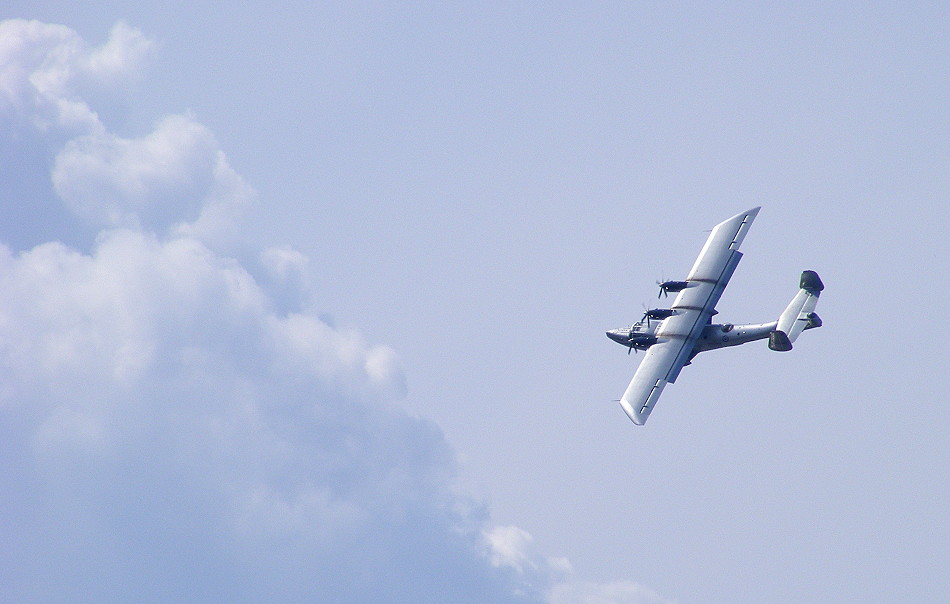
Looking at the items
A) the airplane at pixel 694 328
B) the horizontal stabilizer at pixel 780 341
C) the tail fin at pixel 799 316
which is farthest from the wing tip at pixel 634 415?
the tail fin at pixel 799 316

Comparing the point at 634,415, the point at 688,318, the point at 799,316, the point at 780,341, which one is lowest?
the point at 634,415

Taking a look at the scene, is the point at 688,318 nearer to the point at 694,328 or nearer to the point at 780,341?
the point at 694,328

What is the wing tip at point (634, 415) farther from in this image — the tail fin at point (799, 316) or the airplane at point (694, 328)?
the tail fin at point (799, 316)

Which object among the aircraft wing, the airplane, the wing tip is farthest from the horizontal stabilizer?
the wing tip

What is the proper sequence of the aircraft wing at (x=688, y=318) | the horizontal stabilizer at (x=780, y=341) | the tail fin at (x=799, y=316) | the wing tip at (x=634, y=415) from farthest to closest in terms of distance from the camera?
the tail fin at (x=799, y=316) < the horizontal stabilizer at (x=780, y=341) < the aircraft wing at (x=688, y=318) < the wing tip at (x=634, y=415)

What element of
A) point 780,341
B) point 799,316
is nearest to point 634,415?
point 780,341

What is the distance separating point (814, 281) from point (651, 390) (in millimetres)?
19238

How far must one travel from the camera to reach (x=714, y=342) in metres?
106

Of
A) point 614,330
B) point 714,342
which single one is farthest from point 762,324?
point 614,330

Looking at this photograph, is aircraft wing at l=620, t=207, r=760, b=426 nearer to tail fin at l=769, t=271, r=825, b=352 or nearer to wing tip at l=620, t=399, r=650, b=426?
wing tip at l=620, t=399, r=650, b=426

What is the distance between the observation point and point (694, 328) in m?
105

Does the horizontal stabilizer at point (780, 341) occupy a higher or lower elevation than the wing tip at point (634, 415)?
higher

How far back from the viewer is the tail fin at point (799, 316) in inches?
4028

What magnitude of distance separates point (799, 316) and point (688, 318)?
9754 millimetres
